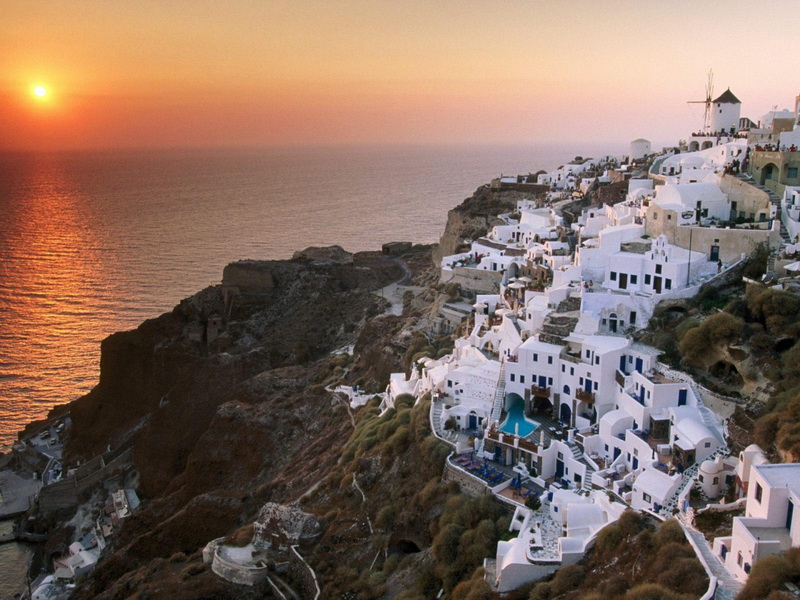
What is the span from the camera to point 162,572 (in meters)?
28.9

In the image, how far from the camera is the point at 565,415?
85.0 ft

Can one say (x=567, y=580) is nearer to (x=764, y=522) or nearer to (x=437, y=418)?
(x=764, y=522)

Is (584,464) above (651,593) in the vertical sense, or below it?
below

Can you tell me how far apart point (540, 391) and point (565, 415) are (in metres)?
1.16

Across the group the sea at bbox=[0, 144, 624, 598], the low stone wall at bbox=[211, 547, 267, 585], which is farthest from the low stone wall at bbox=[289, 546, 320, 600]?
the sea at bbox=[0, 144, 624, 598]

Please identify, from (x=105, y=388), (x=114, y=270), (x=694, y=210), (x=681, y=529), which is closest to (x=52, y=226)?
(x=114, y=270)

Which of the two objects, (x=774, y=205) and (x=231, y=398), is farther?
(x=231, y=398)

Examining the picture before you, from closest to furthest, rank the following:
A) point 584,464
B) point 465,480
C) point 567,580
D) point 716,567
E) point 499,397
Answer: point 716,567 < point 567,580 < point 584,464 < point 465,480 < point 499,397

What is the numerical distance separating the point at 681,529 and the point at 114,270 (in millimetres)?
77850

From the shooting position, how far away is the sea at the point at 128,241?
5856 centimetres

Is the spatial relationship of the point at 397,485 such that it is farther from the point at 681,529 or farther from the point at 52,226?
the point at 52,226

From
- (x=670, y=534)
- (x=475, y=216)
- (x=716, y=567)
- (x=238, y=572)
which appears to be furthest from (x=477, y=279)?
(x=716, y=567)

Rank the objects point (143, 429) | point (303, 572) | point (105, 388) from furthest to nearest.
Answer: point (105, 388), point (143, 429), point (303, 572)

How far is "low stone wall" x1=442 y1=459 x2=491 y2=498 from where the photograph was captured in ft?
75.2
